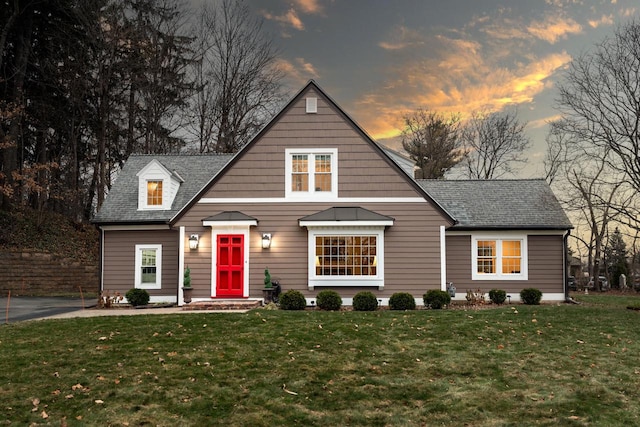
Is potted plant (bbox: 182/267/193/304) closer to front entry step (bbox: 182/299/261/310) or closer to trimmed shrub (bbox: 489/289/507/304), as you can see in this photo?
front entry step (bbox: 182/299/261/310)

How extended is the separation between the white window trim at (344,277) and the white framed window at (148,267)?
5.98 m

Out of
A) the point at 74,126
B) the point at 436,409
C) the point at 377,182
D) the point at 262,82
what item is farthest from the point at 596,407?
the point at 74,126

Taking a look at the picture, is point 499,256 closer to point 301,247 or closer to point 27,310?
point 301,247

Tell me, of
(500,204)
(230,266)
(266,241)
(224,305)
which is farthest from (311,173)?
(500,204)

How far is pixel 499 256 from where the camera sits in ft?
61.0

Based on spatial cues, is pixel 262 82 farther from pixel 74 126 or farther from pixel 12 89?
pixel 12 89

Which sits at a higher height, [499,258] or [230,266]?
[499,258]

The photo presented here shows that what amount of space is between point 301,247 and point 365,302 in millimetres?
3014

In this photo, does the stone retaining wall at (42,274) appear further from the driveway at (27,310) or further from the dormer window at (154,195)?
the dormer window at (154,195)

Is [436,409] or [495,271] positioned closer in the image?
[436,409]

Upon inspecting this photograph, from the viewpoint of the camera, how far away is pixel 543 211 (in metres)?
19.2

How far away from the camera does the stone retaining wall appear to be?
24.8m

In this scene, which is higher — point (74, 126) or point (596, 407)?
point (74, 126)

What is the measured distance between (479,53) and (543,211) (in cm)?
789
